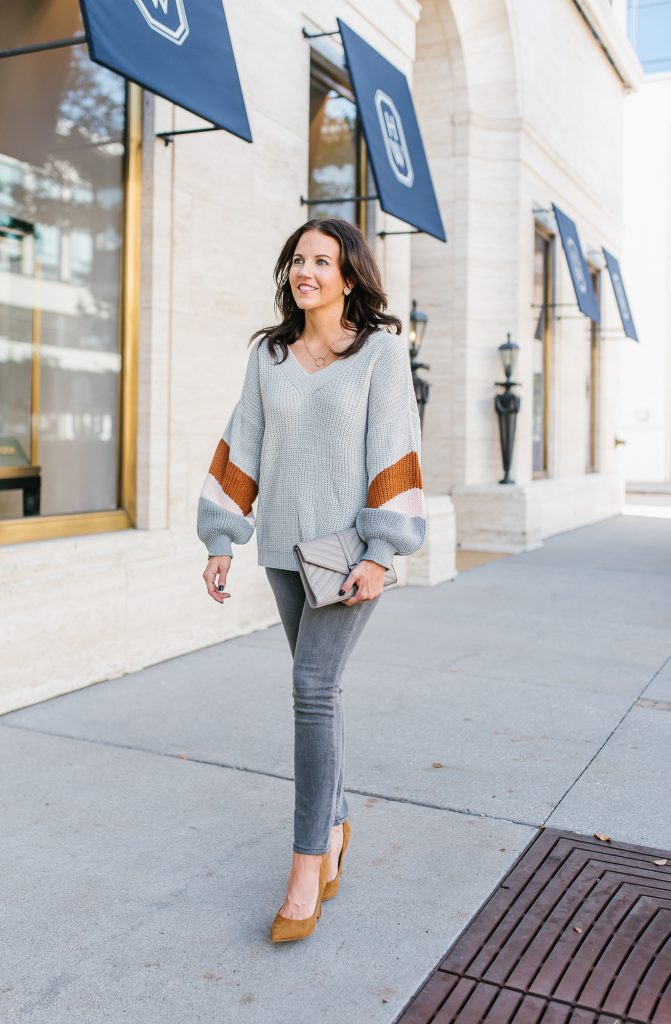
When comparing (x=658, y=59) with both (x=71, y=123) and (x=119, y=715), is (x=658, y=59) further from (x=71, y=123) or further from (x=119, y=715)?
(x=119, y=715)

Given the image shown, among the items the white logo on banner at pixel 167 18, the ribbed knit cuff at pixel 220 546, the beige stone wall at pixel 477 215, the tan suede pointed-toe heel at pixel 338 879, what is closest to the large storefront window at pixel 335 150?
the white logo on banner at pixel 167 18

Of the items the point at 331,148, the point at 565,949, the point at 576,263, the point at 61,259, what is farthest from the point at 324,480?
the point at 576,263

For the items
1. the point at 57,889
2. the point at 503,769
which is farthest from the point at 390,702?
the point at 57,889

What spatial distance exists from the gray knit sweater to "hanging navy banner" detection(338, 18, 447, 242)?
515 centimetres

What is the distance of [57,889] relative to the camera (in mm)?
3041

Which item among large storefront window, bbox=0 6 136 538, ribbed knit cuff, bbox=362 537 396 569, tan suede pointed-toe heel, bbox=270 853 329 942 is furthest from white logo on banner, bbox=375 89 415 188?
tan suede pointed-toe heel, bbox=270 853 329 942

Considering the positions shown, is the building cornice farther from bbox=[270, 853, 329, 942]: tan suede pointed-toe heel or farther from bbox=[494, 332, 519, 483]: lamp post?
bbox=[270, 853, 329, 942]: tan suede pointed-toe heel

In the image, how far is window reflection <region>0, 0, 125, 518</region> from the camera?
6.01 m

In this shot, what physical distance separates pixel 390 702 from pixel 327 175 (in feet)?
17.2

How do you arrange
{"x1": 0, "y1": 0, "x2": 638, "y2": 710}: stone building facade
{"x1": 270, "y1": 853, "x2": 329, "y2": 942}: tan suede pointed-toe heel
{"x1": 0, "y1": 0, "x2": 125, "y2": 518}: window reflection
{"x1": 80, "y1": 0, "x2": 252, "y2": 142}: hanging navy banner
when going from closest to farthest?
{"x1": 270, "y1": 853, "x2": 329, "y2": 942}: tan suede pointed-toe heel → {"x1": 80, "y1": 0, "x2": 252, "y2": 142}: hanging navy banner → {"x1": 0, "y1": 0, "x2": 638, "y2": 710}: stone building facade → {"x1": 0, "y1": 0, "x2": 125, "y2": 518}: window reflection

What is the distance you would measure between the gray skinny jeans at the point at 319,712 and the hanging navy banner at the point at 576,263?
1185 cm

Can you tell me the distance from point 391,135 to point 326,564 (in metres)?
6.41

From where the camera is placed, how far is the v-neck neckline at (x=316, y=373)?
2.87 metres

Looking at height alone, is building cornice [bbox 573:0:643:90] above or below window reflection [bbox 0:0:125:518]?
above
